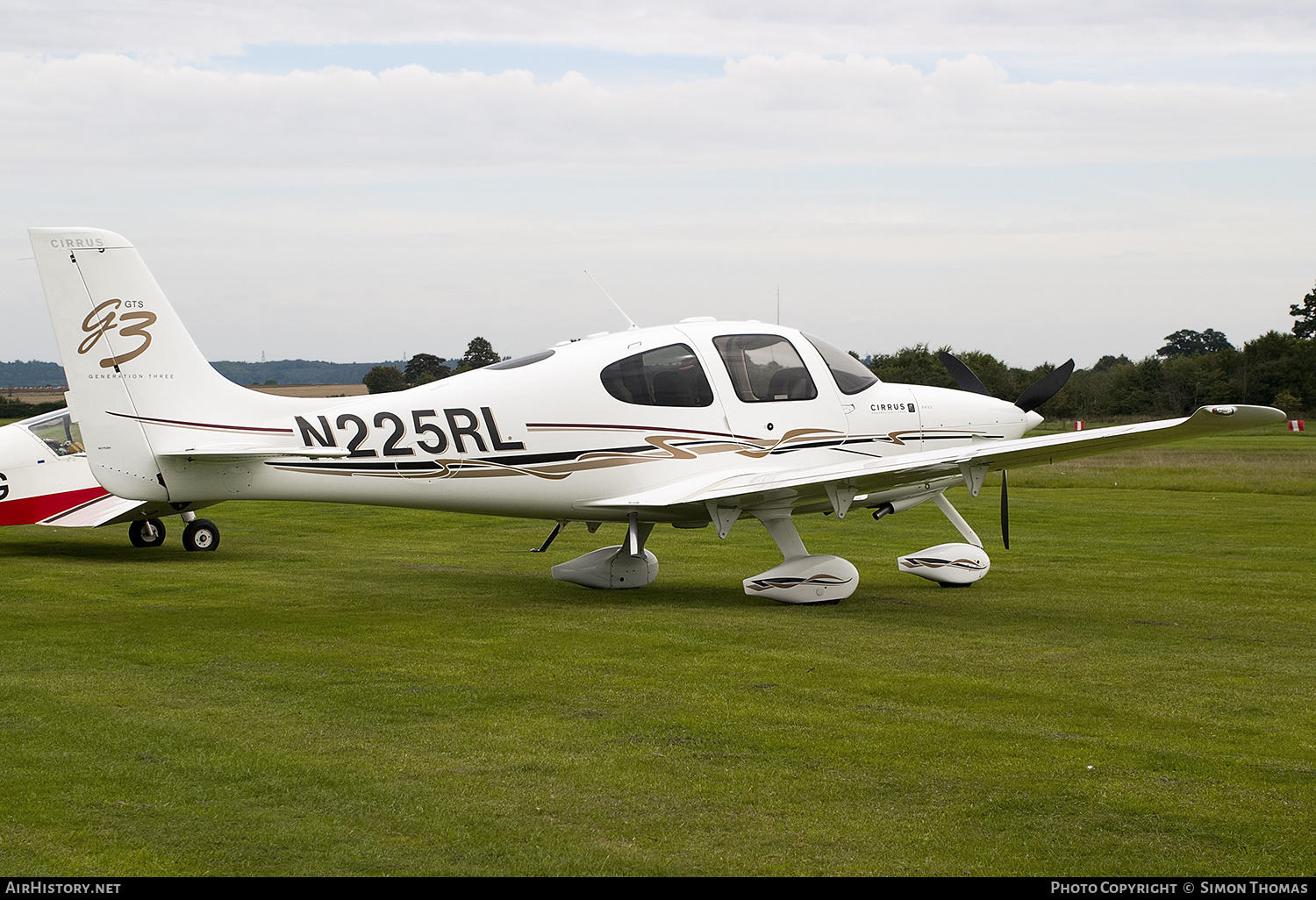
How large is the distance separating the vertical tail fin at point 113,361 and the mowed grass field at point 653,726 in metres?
1.39

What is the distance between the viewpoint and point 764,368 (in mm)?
11453

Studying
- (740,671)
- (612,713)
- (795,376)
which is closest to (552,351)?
(795,376)

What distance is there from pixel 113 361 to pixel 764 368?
6.12m

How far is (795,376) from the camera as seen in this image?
11.5m

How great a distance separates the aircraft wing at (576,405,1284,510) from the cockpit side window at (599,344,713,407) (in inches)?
30.9

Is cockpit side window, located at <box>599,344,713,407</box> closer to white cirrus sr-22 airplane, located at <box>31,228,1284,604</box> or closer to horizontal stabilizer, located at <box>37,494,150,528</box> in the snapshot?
white cirrus sr-22 airplane, located at <box>31,228,1284,604</box>

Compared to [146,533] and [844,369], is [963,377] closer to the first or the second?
[844,369]

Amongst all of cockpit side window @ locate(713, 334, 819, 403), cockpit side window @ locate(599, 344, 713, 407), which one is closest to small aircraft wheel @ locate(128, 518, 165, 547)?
cockpit side window @ locate(599, 344, 713, 407)

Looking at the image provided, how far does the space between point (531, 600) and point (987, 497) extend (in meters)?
16.2

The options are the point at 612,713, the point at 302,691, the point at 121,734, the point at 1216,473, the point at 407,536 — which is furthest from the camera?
the point at 1216,473

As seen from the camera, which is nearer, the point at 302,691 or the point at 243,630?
the point at 302,691

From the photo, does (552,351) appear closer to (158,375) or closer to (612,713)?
(158,375)

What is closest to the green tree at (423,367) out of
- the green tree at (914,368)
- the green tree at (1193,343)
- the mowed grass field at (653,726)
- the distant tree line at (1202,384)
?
the green tree at (914,368)

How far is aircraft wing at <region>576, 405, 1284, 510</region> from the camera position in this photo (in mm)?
8789
